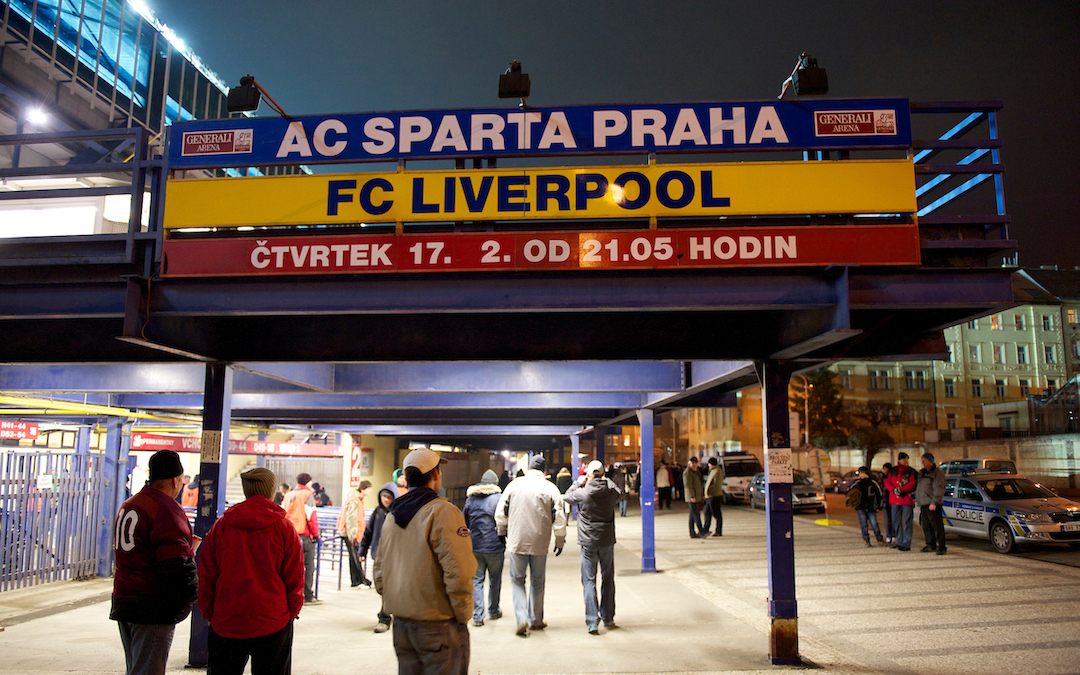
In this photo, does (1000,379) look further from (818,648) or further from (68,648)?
(68,648)

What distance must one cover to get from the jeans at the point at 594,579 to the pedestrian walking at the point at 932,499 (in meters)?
8.27

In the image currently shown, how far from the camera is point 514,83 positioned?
6203mm

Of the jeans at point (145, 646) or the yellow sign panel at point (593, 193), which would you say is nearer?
the jeans at point (145, 646)

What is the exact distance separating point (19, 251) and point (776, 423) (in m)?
7.43

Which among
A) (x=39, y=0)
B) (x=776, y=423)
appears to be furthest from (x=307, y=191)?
(x=39, y=0)

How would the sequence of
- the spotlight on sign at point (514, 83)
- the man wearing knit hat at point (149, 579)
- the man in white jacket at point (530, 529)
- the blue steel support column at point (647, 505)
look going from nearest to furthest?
the man wearing knit hat at point (149, 579)
the spotlight on sign at point (514, 83)
the man in white jacket at point (530, 529)
the blue steel support column at point (647, 505)

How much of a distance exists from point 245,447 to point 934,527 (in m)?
18.0

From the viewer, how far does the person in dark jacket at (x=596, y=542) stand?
813 centimetres

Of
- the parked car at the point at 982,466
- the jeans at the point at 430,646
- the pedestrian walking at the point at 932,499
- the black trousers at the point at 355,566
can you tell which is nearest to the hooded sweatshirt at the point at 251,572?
the jeans at the point at 430,646

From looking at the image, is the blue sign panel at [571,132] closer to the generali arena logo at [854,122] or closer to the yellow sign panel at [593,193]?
the generali arena logo at [854,122]

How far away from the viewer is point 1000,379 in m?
65.1

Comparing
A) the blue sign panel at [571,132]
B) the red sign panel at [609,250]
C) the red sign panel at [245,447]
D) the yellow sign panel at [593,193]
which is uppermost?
the blue sign panel at [571,132]

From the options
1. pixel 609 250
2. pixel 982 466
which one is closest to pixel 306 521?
pixel 609 250

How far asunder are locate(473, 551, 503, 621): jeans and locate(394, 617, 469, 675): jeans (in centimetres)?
445
